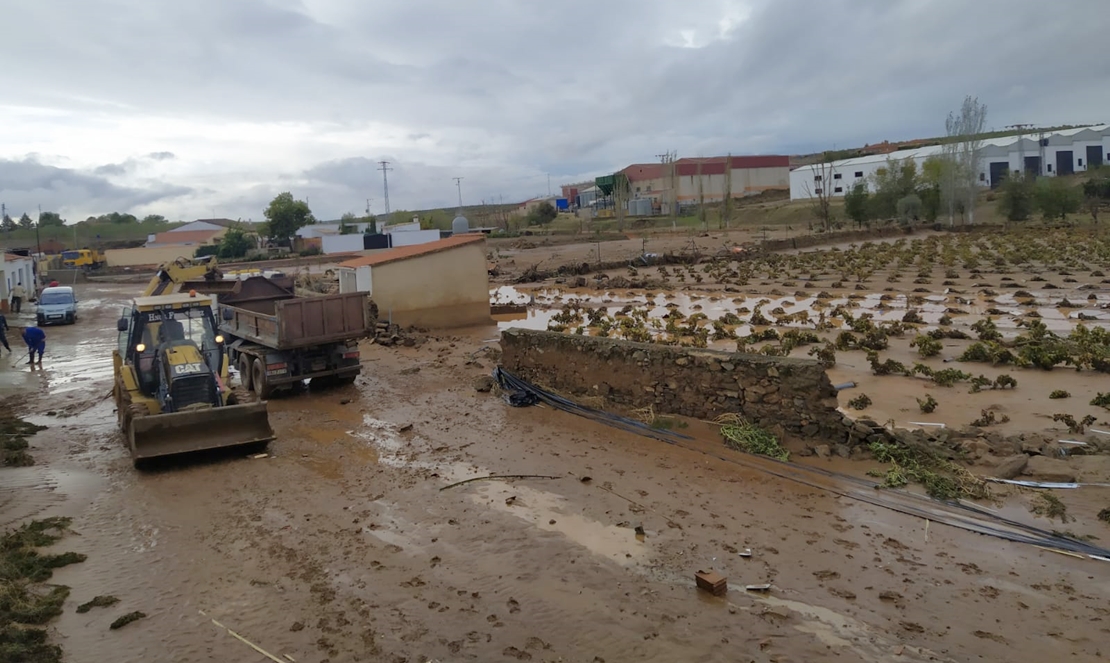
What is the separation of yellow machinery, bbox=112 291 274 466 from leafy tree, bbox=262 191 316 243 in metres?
83.6

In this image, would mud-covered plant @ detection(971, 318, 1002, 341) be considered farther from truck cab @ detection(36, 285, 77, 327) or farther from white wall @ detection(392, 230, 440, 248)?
white wall @ detection(392, 230, 440, 248)

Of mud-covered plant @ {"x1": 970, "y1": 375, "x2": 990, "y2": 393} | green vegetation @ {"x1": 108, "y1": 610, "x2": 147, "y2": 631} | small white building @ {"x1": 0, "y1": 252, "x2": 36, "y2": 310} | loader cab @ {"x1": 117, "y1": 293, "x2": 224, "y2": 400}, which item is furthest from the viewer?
small white building @ {"x1": 0, "y1": 252, "x2": 36, "y2": 310}

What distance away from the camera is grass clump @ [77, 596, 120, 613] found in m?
6.95

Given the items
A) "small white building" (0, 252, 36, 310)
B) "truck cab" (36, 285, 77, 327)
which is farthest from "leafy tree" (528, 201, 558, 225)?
"truck cab" (36, 285, 77, 327)

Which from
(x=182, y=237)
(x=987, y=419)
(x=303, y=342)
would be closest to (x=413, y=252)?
(x=303, y=342)

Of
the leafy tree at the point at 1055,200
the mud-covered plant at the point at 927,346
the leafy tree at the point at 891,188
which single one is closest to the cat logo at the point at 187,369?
the mud-covered plant at the point at 927,346

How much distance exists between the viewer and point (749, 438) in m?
11.0

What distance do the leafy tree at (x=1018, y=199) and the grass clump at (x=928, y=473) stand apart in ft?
200

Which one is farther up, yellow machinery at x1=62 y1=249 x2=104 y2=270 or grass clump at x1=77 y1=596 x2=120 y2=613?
yellow machinery at x1=62 y1=249 x2=104 y2=270

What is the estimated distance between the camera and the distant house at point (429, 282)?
23891 mm

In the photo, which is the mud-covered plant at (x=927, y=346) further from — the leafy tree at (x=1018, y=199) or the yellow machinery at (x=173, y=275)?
the leafy tree at (x=1018, y=199)

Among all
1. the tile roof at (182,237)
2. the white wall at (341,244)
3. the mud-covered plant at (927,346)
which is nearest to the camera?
the mud-covered plant at (927,346)

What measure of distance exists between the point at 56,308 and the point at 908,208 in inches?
2423

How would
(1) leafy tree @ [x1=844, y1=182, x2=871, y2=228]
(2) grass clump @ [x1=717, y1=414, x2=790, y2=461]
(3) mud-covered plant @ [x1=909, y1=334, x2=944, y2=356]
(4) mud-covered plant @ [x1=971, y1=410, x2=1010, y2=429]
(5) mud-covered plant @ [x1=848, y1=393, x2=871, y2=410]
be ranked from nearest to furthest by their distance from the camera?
(2) grass clump @ [x1=717, y1=414, x2=790, y2=461], (4) mud-covered plant @ [x1=971, y1=410, x2=1010, y2=429], (5) mud-covered plant @ [x1=848, y1=393, x2=871, y2=410], (3) mud-covered plant @ [x1=909, y1=334, x2=944, y2=356], (1) leafy tree @ [x1=844, y1=182, x2=871, y2=228]
